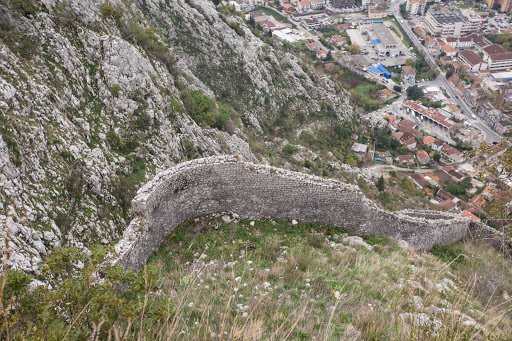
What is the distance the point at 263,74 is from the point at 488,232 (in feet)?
89.8

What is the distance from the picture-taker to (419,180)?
150ft

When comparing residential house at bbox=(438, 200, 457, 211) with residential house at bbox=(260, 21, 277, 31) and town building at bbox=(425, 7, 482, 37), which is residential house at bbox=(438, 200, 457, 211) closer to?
residential house at bbox=(260, 21, 277, 31)

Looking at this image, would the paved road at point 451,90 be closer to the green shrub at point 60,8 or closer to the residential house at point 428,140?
the residential house at point 428,140

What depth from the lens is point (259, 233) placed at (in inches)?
496

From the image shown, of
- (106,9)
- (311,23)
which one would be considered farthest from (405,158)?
(311,23)

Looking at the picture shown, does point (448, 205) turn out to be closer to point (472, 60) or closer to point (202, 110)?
point (202, 110)

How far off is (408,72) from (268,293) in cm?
7548

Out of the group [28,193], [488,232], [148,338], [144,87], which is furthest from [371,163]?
[148,338]

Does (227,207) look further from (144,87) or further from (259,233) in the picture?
(144,87)

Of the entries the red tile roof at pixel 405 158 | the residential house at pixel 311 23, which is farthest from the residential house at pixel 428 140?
the residential house at pixel 311 23

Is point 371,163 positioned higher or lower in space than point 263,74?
lower

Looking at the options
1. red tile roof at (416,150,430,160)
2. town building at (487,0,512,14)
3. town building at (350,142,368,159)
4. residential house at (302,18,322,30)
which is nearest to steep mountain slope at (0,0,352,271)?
town building at (350,142,368,159)

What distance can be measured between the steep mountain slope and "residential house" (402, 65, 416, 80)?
57537 mm

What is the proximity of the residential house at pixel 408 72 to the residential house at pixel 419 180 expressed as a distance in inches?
1340
